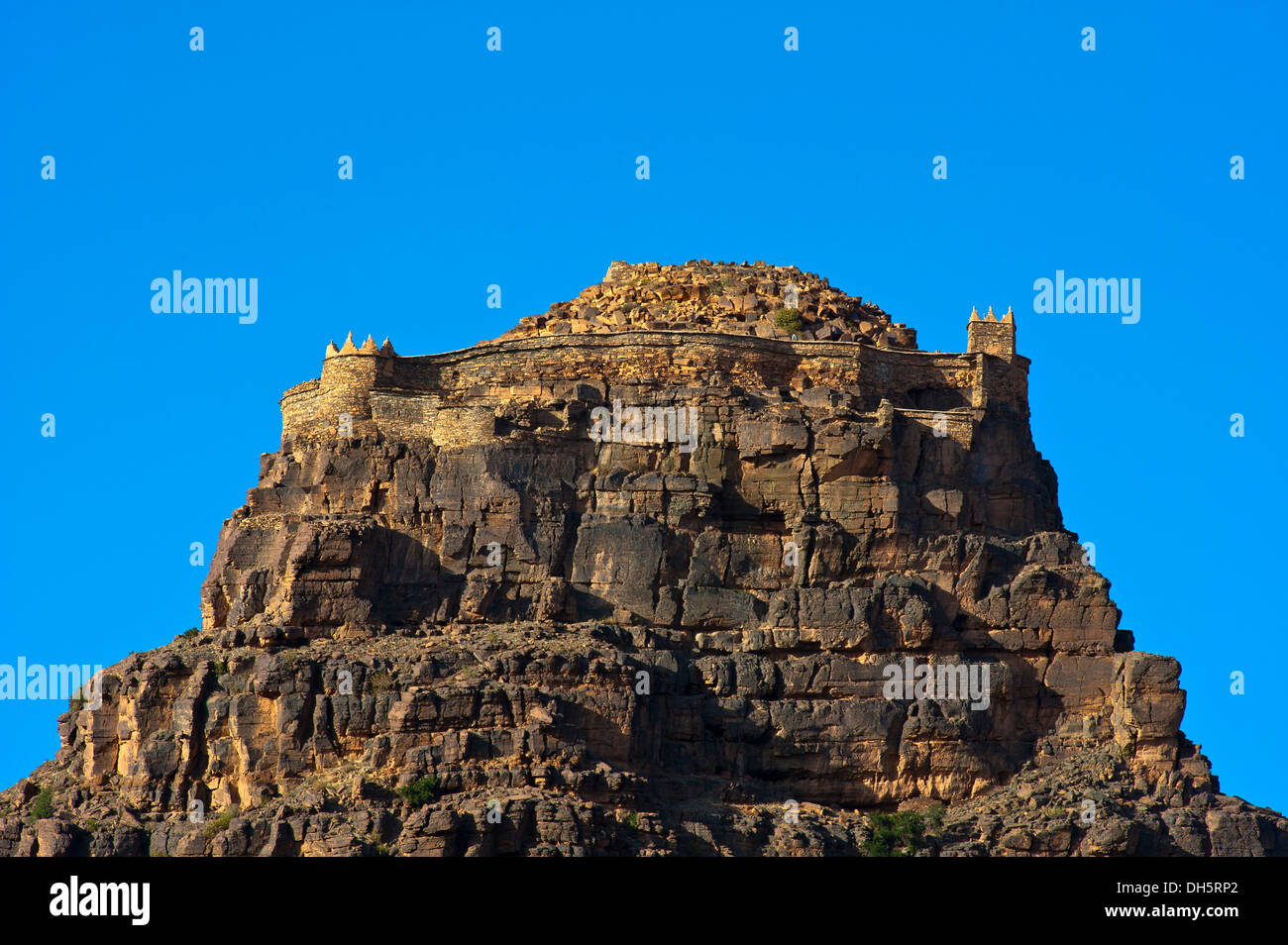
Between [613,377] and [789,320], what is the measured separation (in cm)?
819

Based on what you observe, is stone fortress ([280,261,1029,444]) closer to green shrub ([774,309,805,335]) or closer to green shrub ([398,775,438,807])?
green shrub ([774,309,805,335])

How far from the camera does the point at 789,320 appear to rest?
157125 mm

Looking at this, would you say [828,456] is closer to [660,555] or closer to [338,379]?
[660,555]

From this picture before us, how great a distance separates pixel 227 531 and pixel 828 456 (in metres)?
22.6

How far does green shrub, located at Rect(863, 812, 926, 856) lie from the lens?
139m

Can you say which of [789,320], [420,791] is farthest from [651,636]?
[789,320]

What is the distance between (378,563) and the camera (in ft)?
481

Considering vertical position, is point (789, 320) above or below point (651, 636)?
above

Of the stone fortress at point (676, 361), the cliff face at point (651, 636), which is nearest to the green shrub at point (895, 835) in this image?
the cliff face at point (651, 636)

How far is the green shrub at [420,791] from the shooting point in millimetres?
134750

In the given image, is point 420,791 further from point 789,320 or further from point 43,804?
point 789,320

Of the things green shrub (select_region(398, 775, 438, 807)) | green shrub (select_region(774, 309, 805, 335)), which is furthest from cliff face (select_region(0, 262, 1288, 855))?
green shrub (select_region(774, 309, 805, 335))
